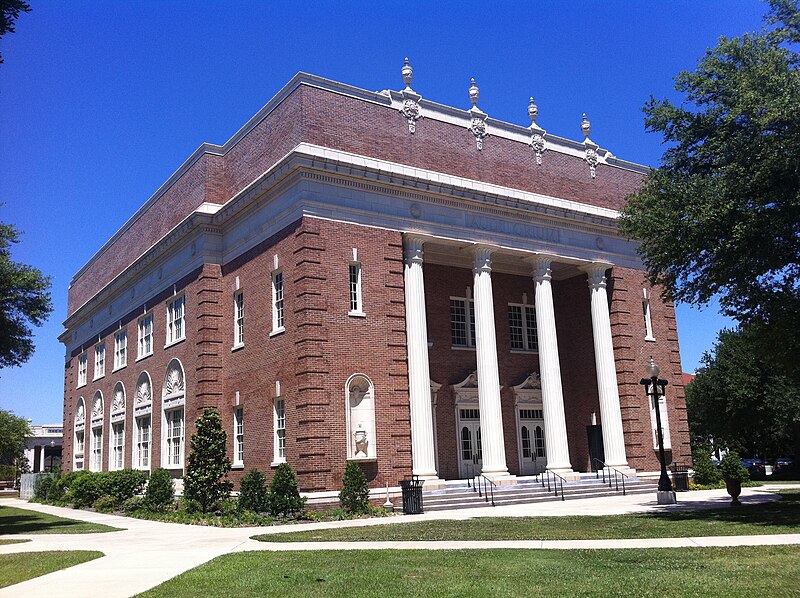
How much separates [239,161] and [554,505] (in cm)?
1793

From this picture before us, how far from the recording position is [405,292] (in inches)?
1093

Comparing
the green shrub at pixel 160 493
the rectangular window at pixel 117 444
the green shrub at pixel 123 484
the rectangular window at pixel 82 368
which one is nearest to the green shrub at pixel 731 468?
the green shrub at pixel 160 493

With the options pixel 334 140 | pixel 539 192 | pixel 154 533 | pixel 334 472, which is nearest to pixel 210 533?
pixel 154 533

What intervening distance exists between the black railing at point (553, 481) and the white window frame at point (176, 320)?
15667mm

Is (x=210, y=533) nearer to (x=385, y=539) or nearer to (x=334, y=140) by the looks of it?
(x=385, y=539)

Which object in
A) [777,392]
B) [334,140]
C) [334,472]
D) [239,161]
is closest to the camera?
[334,472]

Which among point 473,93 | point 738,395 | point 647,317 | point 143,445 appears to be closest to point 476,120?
point 473,93

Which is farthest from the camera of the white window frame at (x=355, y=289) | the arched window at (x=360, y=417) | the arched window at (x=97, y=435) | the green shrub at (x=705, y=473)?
the arched window at (x=97, y=435)

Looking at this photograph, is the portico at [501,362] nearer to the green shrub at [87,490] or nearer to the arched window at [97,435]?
the green shrub at [87,490]

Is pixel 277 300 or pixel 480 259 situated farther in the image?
pixel 480 259

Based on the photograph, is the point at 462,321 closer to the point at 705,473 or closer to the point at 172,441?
the point at 705,473

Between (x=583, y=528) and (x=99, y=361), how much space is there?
36.6 meters

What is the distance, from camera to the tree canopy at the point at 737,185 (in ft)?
60.3

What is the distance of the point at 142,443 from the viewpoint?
37.0m
